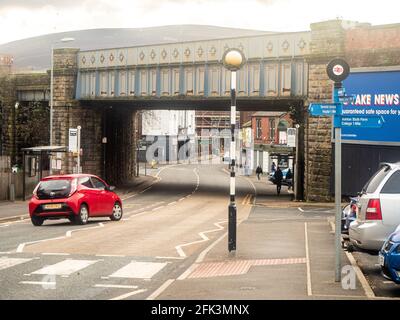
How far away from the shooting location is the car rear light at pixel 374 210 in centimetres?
1176

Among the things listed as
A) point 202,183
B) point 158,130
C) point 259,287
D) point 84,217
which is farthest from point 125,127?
point 158,130

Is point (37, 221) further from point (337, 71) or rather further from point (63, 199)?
point (337, 71)

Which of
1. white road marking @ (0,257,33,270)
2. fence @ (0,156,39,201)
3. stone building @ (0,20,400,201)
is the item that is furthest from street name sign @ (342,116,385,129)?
fence @ (0,156,39,201)

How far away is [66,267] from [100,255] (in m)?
1.85

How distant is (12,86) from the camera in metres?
54.8

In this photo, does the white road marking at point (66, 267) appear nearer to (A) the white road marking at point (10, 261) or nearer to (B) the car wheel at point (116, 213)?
(A) the white road marking at point (10, 261)

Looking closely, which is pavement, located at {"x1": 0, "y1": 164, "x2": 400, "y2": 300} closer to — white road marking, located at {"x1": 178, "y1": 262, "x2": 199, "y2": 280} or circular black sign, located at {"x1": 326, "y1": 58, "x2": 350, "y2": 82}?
white road marking, located at {"x1": 178, "y1": 262, "x2": 199, "y2": 280}

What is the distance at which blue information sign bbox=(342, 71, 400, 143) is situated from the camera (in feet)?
110

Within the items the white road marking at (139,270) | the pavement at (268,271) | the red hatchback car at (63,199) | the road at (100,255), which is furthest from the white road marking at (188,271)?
the red hatchback car at (63,199)

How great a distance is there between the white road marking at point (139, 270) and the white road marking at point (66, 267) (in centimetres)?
80

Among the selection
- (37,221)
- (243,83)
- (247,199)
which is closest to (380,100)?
(243,83)

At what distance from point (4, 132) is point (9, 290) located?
A: 4663cm

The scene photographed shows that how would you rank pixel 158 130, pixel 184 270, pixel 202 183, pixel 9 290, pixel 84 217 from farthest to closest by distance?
pixel 158 130
pixel 202 183
pixel 84 217
pixel 184 270
pixel 9 290

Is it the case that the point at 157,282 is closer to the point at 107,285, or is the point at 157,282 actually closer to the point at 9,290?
the point at 107,285
